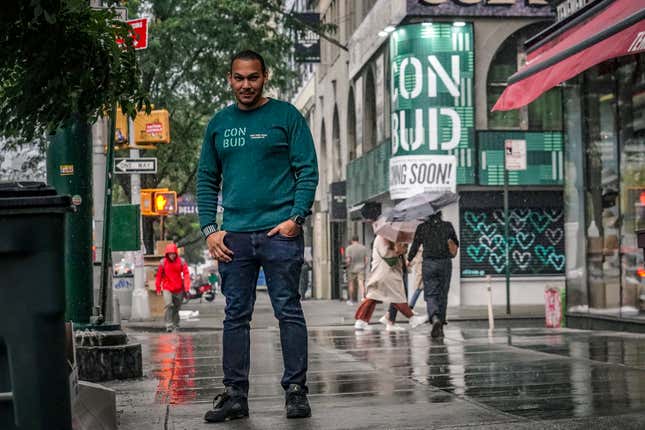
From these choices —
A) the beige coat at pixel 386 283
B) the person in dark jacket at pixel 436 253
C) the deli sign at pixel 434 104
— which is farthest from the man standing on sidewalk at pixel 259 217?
the deli sign at pixel 434 104

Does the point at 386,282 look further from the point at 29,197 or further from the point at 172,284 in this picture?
the point at 29,197

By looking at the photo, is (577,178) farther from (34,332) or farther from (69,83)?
(34,332)

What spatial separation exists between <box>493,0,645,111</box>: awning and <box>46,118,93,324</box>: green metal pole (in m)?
4.68

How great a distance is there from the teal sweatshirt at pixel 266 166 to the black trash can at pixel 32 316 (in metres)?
2.42

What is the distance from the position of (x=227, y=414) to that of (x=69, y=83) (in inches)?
77.3

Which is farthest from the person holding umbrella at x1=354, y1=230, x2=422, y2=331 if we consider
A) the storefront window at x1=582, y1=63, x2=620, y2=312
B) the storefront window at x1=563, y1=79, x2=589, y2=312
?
the storefront window at x1=582, y1=63, x2=620, y2=312

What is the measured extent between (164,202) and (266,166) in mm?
20361

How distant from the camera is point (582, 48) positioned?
38.2 feet

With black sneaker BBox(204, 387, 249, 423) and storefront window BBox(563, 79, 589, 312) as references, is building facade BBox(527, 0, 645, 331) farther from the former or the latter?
black sneaker BBox(204, 387, 249, 423)

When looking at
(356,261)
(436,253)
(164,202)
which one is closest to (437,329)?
(436,253)

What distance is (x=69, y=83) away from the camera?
639 centimetres

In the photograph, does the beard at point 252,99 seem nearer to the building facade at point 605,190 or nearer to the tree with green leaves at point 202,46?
the building facade at point 605,190

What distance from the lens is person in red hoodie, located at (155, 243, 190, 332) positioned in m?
21.3

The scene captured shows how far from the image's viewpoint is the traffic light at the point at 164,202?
87.4 feet
